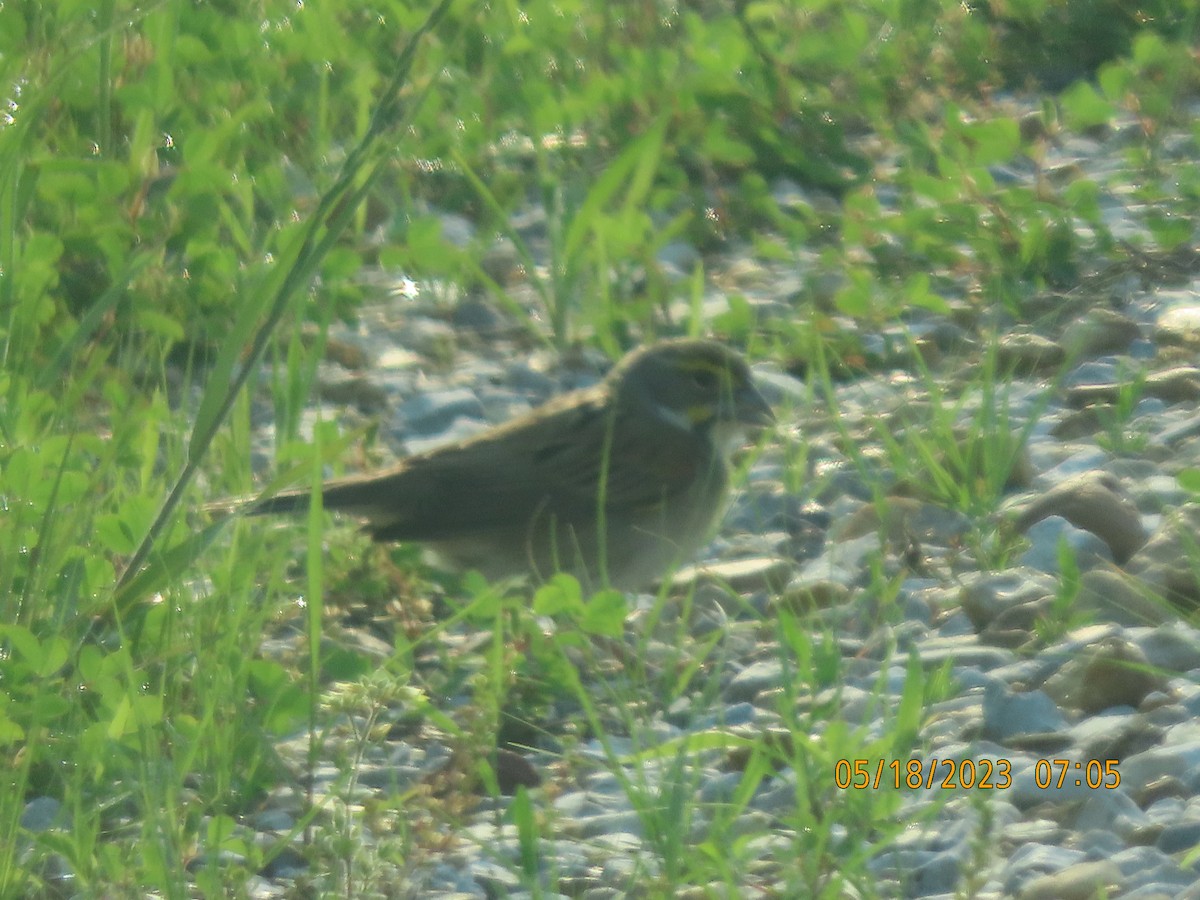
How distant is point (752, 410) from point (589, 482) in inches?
21.1

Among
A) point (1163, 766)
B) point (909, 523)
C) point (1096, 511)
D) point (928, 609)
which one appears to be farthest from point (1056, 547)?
point (1163, 766)

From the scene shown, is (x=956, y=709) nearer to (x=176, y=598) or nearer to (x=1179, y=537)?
(x=1179, y=537)

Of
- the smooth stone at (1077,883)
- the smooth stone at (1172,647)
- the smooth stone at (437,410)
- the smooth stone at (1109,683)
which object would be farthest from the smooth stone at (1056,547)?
the smooth stone at (437,410)

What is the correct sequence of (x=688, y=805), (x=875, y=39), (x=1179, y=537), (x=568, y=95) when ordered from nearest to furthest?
1. (x=688, y=805)
2. (x=1179, y=537)
3. (x=568, y=95)
4. (x=875, y=39)

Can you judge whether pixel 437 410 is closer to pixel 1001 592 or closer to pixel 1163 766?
pixel 1001 592

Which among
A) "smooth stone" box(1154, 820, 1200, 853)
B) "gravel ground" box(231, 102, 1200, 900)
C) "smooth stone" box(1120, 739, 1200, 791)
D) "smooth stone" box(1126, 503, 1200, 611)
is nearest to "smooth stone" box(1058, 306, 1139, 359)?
"gravel ground" box(231, 102, 1200, 900)

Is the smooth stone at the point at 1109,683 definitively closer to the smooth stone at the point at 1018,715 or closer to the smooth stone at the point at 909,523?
the smooth stone at the point at 1018,715

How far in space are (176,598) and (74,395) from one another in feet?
3.09

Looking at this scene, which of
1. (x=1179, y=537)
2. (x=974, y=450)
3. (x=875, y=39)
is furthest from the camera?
(x=875, y=39)

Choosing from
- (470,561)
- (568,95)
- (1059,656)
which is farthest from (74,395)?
(568,95)

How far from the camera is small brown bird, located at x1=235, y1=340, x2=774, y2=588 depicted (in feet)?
16.3

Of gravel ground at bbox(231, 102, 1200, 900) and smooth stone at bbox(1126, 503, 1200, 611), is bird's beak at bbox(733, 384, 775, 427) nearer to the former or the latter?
gravel ground at bbox(231, 102, 1200, 900)

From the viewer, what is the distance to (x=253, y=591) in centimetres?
433

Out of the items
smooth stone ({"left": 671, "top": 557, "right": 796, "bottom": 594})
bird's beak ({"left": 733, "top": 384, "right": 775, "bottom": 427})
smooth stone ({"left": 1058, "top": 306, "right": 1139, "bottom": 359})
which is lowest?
smooth stone ({"left": 671, "top": 557, "right": 796, "bottom": 594})
